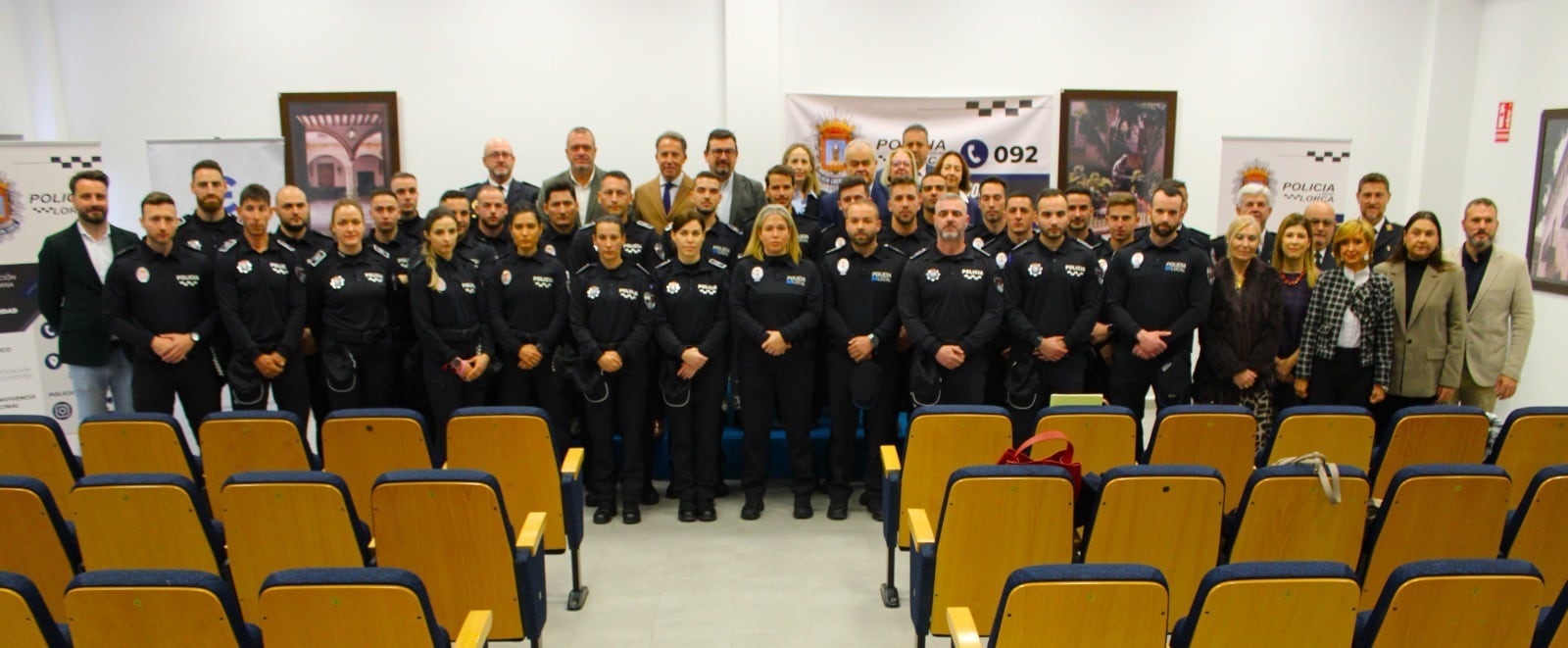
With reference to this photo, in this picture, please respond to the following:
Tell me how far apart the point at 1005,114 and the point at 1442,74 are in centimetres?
344

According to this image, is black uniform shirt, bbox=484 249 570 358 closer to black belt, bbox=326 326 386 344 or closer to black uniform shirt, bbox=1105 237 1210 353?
black belt, bbox=326 326 386 344

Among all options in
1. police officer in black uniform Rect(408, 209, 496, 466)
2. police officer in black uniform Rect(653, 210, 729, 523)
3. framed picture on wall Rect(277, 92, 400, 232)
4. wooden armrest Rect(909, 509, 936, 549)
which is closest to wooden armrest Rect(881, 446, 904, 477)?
wooden armrest Rect(909, 509, 936, 549)

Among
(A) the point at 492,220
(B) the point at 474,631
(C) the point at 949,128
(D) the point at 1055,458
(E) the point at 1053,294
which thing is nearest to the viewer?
(B) the point at 474,631

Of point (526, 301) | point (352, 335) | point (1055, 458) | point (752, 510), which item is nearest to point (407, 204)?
point (352, 335)

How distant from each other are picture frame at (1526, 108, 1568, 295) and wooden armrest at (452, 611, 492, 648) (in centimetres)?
744

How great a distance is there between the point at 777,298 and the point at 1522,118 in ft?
19.6

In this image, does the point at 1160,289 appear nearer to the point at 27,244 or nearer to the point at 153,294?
the point at 153,294

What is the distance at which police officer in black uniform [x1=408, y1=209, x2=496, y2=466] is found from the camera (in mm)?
4820

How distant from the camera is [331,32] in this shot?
723 centimetres

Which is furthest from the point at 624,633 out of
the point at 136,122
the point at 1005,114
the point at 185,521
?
the point at 136,122

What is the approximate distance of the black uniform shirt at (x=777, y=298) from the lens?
4801 millimetres

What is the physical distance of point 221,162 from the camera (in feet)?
22.8

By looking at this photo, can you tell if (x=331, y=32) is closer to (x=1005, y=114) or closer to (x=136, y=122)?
(x=136, y=122)

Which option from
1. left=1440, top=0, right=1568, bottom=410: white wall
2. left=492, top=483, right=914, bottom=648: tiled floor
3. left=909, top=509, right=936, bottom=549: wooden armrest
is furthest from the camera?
left=1440, top=0, right=1568, bottom=410: white wall
